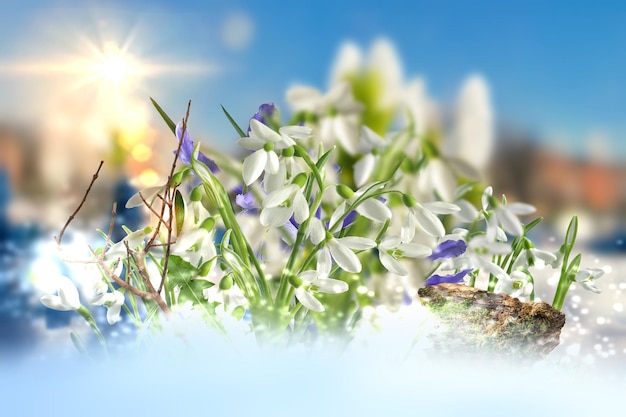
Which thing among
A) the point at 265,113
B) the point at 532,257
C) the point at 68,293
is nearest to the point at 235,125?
the point at 265,113

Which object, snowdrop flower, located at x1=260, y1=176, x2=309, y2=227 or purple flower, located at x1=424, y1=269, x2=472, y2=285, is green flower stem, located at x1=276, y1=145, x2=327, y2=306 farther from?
purple flower, located at x1=424, y1=269, x2=472, y2=285

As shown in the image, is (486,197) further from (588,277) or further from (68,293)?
(68,293)

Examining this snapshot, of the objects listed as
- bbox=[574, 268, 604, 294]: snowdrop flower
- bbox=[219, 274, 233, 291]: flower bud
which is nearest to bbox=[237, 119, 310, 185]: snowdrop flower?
bbox=[219, 274, 233, 291]: flower bud

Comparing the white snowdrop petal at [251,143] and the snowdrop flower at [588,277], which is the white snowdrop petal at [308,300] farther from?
the snowdrop flower at [588,277]

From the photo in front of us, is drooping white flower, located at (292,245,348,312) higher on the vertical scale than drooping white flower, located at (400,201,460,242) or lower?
lower

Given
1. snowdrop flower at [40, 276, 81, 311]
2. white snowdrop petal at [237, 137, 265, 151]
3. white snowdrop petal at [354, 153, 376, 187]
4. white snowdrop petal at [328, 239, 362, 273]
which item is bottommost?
white snowdrop petal at [328, 239, 362, 273]

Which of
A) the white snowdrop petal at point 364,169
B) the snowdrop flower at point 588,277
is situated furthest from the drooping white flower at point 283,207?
the snowdrop flower at point 588,277

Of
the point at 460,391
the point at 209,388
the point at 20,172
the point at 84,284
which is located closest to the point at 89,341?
the point at 84,284

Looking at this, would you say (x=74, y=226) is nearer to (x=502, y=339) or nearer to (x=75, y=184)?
(x=75, y=184)
